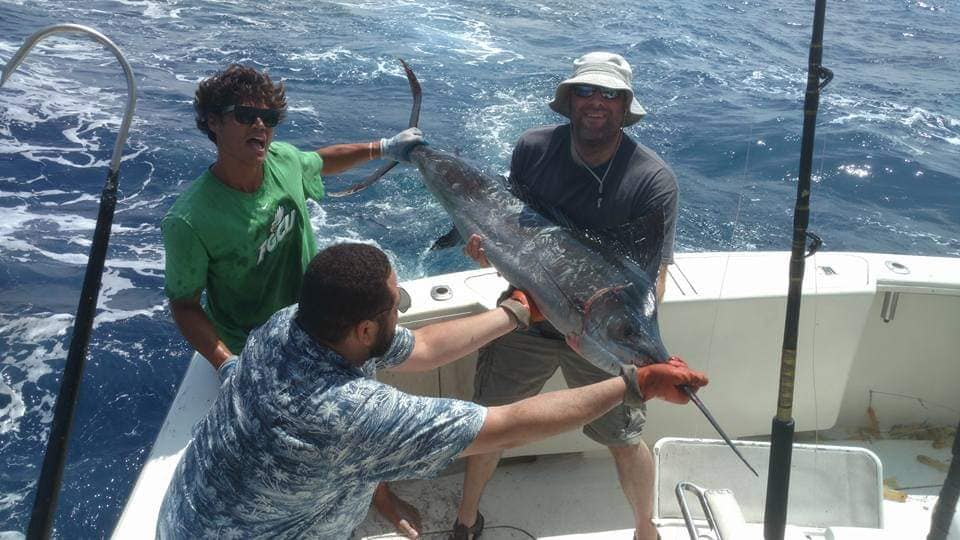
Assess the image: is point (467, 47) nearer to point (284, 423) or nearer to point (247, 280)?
point (247, 280)

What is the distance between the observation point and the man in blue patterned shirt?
1383 mm

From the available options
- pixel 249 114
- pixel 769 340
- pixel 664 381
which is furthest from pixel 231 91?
pixel 769 340

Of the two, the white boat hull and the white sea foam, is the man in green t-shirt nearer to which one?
the white boat hull

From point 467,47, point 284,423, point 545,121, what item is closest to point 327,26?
point 467,47

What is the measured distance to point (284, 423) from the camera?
1.37 m

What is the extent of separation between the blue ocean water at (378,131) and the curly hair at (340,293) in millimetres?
2699

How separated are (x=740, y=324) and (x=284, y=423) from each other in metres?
2.00

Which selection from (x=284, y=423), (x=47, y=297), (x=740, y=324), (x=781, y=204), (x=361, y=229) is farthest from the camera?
(x=781, y=204)

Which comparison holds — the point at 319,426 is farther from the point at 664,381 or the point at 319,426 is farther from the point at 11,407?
the point at 11,407

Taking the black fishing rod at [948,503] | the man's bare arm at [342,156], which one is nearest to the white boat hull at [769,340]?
the man's bare arm at [342,156]

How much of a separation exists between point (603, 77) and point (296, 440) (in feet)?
5.42

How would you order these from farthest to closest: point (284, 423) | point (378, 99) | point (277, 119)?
point (378, 99) → point (277, 119) → point (284, 423)

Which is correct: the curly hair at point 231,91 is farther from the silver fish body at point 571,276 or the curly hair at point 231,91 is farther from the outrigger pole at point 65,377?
the silver fish body at point 571,276

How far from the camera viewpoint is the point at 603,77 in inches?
98.3
